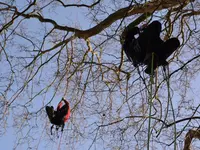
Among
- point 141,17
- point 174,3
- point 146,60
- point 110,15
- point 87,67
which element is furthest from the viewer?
point 87,67

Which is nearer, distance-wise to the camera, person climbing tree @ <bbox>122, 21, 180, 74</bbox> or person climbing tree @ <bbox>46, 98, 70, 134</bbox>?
person climbing tree @ <bbox>122, 21, 180, 74</bbox>

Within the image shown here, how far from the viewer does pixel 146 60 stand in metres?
2.13

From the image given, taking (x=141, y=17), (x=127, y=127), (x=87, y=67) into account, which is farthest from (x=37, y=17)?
(x=127, y=127)

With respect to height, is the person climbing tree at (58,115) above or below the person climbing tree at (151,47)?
above

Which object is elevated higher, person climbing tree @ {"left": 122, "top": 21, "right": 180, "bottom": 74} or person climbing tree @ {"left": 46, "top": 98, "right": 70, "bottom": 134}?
person climbing tree @ {"left": 46, "top": 98, "right": 70, "bottom": 134}

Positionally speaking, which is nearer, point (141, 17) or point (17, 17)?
point (141, 17)

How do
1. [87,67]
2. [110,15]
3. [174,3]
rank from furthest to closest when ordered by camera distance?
[87,67] → [110,15] → [174,3]

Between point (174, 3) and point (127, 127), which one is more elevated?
point (174, 3)

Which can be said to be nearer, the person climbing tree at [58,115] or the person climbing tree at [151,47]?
the person climbing tree at [151,47]

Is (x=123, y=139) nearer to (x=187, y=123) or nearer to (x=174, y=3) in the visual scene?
(x=187, y=123)

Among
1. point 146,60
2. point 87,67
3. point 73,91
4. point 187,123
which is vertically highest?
point 87,67

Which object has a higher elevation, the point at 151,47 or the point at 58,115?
the point at 58,115

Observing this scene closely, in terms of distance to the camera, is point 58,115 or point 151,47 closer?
point 151,47

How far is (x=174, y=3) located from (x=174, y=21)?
45cm
